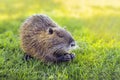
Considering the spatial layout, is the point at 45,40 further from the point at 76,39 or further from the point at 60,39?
the point at 76,39

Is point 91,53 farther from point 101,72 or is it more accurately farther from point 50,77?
point 50,77

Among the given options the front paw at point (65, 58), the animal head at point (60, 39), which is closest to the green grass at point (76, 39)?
the front paw at point (65, 58)

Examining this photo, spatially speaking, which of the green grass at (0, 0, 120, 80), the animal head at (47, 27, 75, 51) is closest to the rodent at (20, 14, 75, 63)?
the animal head at (47, 27, 75, 51)

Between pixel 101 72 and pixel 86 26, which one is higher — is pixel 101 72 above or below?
below

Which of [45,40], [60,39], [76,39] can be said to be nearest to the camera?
[60,39]

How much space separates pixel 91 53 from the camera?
589 centimetres

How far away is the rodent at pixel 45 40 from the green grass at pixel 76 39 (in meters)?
0.14

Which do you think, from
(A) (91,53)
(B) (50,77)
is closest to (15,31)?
(A) (91,53)

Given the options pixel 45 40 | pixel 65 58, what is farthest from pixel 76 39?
pixel 45 40

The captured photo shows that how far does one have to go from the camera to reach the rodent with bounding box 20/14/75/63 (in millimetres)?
5219

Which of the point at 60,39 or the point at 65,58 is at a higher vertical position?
the point at 60,39

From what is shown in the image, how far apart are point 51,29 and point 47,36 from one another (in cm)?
12

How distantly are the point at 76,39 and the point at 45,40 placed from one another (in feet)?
4.22

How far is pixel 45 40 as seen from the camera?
5.37 m
